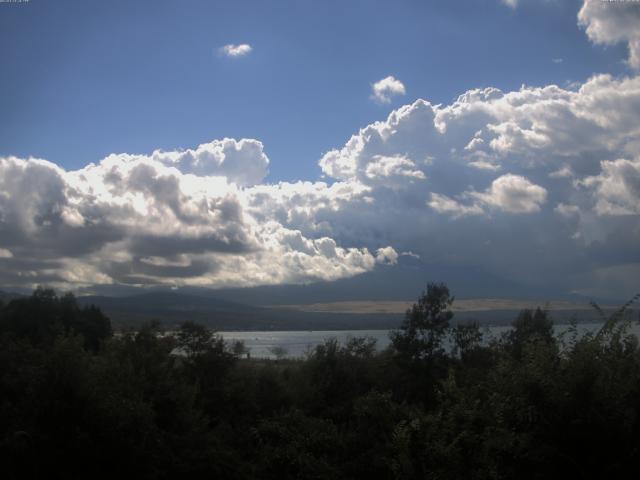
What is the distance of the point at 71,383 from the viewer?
20.1m

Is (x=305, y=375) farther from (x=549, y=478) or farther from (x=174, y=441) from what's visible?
(x=549, y=478)

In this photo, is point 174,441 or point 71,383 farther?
point 174,441

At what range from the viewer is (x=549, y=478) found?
13.2 metres

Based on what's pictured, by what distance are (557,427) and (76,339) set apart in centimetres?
1628

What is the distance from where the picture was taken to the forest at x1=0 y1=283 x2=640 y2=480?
44.3ft

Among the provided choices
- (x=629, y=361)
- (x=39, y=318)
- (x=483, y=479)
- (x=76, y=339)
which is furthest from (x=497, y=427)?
(x=39, y=318)

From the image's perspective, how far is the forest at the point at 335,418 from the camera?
13516 mm

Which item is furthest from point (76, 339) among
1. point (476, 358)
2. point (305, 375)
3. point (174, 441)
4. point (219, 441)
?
point (476, 358)

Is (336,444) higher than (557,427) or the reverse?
the reverse

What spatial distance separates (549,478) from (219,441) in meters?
19.6

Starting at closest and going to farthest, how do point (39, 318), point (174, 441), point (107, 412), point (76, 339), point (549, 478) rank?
point (549, 478)
point (107, 412)
point (76, 339)
point (174, 441)
point (39, 318)

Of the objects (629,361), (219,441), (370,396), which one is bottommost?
(219,441)

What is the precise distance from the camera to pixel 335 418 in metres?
39.0

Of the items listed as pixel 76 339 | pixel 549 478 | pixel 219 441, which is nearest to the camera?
pixel 549 478
